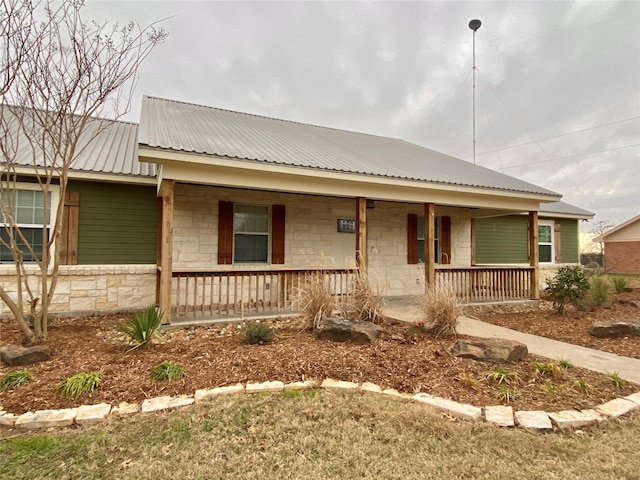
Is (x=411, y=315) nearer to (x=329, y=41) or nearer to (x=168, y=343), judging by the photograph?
(x=168, y=343)

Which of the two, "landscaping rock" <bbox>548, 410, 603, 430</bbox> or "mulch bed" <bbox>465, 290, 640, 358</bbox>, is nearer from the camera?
"landscaping rock" <bbox>548, 410, 603, 430</bbox>

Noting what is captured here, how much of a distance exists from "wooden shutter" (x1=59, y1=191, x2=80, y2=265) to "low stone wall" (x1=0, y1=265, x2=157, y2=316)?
10.1 inches

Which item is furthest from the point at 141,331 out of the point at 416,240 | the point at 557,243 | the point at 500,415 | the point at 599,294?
the point at 557,243

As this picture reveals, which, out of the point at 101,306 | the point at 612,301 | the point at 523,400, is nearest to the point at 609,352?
the point at 523,400

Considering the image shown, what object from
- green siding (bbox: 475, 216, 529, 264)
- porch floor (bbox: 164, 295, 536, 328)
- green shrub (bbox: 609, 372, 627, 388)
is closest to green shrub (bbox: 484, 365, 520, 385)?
green shrub (bbox: 609, 372, 627, 388)

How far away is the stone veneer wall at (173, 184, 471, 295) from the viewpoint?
7465mm

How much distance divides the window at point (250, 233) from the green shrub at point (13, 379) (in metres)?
4.72

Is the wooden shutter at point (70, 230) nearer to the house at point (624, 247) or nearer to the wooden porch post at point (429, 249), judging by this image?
the wooden porch post at point (429, 249)

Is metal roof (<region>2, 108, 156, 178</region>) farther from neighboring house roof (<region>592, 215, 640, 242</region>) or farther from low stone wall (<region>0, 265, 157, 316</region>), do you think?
neighboring house roof (<region>592, 215, 640, 242</region>)

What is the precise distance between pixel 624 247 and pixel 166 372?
2841cm

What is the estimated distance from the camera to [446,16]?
34.1 feet

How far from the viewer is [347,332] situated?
4.60 m

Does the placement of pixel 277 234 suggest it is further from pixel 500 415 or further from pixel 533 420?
pixel 533 420

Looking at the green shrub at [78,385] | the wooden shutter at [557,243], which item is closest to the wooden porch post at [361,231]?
the green shrub at [78,385]
